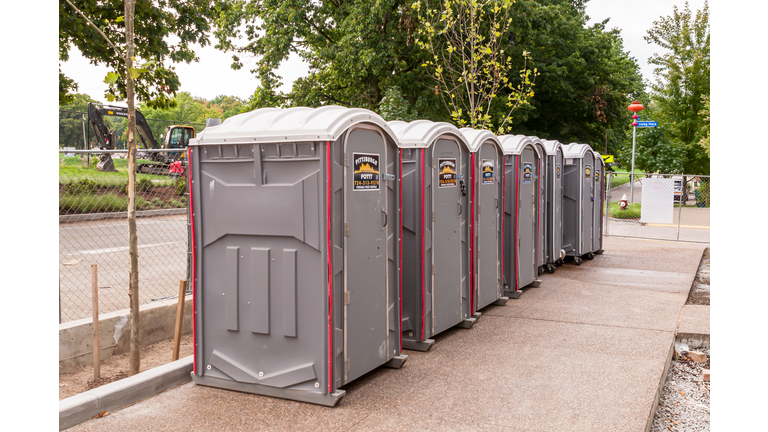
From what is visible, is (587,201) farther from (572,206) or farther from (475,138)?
(475,138)

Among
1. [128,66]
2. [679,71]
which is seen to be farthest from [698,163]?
[128,66]

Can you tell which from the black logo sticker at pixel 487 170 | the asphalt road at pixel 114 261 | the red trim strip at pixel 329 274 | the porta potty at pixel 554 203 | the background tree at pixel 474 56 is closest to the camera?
the red trim strip at pixel 329 274

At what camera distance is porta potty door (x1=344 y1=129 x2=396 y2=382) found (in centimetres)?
446

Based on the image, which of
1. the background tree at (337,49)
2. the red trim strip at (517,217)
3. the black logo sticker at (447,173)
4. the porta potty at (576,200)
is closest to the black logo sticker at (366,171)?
the black logo sticker at (447,173)

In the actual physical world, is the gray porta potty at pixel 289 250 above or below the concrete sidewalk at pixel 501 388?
above

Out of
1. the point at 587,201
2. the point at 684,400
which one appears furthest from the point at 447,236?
the point at 587,201

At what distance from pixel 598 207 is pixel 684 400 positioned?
24.2ft

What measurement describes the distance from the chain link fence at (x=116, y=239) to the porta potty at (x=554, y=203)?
229 inches

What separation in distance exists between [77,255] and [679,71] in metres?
26.1

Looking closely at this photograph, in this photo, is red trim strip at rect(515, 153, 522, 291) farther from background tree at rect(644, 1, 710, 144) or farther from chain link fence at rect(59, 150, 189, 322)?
background tree at rect(644, 1, 710, 144)

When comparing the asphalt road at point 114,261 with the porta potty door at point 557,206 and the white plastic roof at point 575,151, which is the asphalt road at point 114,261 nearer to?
the porta potty door at point 557,206

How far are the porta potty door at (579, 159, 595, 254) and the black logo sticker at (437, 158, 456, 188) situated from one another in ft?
17.5

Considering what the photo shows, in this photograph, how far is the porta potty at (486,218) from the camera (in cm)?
679

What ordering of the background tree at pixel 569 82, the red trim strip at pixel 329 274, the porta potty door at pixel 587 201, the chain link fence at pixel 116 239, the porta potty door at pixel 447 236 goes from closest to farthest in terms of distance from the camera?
the red trim strip at pixel 329 274 → the porta potty door at pixel 447 236 → the chain link fence at pixel 116 239 → the porta potty door at pixel 587 201 → the background tree at pixel 569 82
